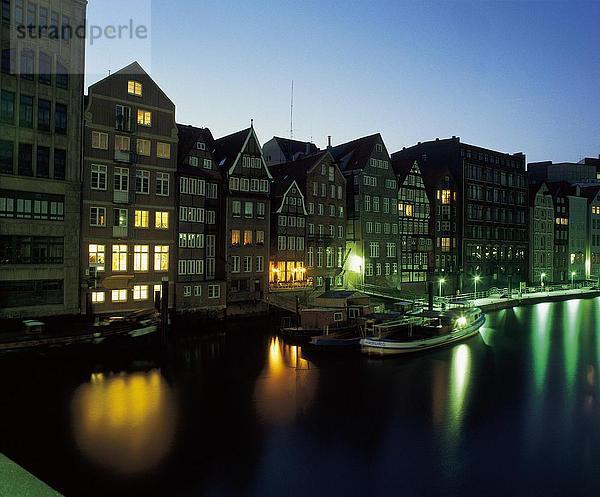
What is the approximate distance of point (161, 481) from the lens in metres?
19.3

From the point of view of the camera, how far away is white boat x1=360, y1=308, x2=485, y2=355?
1566 inches

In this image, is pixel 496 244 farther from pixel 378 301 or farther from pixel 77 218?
pixel 77 218

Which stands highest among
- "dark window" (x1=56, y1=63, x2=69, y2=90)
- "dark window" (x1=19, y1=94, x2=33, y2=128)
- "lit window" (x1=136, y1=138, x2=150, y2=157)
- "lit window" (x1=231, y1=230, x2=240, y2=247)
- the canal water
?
"dark window" (x1=56, y1=63, x2=69, y2=90)

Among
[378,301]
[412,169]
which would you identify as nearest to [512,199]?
[412,169]

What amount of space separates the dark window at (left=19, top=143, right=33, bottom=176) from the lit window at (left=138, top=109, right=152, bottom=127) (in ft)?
33.9

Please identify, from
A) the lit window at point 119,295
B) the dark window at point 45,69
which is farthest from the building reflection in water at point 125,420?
the dark window at point 45,69

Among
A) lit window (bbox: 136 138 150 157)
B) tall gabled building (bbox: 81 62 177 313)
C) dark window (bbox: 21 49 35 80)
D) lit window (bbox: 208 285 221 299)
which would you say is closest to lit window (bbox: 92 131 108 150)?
tall gabled building (bbox: 81 62 177 313)

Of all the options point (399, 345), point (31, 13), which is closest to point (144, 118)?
point (31, 13)

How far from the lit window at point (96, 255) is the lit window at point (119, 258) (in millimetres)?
1002

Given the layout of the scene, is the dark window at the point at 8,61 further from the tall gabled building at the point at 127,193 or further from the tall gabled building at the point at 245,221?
the tall gabled building at the point at 245,221

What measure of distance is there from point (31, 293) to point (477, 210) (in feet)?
232

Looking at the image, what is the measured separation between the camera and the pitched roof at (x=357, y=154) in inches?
2682

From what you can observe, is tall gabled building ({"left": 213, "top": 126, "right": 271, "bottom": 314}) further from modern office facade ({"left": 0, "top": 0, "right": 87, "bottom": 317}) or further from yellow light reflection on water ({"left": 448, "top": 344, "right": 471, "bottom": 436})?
yellow light reflection on water ({"left": 448, "top": 344, "right": 471, "bottom": 436})

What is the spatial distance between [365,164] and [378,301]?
19979mm
